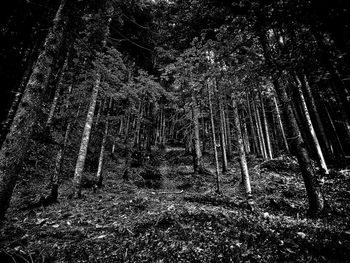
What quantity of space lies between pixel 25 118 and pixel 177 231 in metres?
5.21

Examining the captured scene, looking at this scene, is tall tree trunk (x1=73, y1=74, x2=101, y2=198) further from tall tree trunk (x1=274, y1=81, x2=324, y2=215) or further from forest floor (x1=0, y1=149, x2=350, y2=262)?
tall tree trunk (x1=274, y1=81, x2=324, y2=215)

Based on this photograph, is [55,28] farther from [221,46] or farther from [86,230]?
[86,230]

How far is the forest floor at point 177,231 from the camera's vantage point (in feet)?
13.4

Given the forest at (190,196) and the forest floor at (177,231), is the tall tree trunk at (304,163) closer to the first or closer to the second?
the forest at (190,196)

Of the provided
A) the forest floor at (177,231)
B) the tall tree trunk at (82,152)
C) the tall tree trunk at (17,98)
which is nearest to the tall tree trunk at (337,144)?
the forest floor at (177,231)

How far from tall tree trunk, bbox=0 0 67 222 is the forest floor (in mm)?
1481

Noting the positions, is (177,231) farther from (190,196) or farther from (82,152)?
(82,152)

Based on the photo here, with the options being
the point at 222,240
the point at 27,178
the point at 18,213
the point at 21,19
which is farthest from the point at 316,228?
the point at 27,178

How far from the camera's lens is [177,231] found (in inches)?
201

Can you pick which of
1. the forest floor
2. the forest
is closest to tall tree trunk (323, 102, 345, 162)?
the forest

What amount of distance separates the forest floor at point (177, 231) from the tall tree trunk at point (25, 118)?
148 centimetres

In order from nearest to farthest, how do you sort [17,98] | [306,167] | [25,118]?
1. [25,118]
2. [17,98]
3. [306,167]

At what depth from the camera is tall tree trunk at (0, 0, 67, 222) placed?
A: 4.09m

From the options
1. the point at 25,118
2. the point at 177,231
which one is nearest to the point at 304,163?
the point at 177,231
